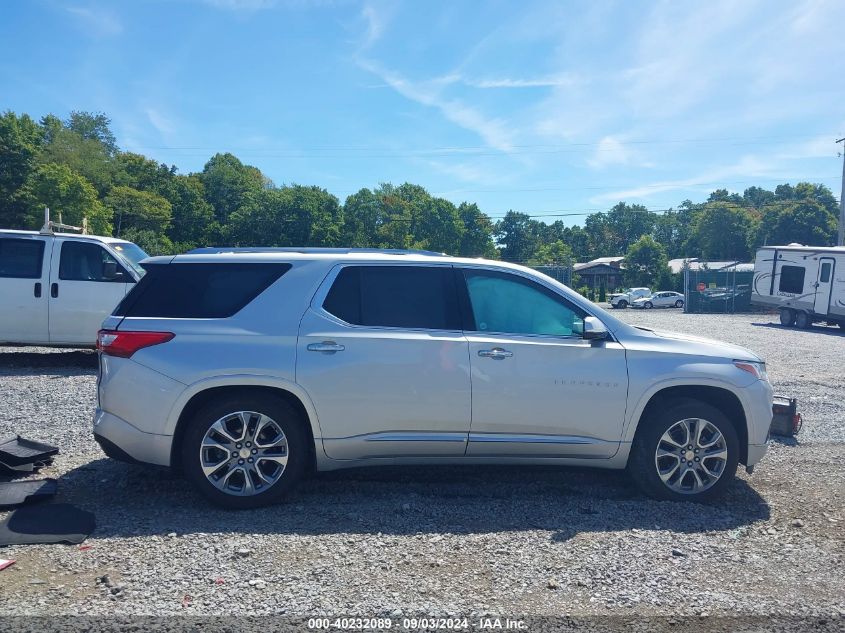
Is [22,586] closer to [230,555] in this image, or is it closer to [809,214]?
[230,555]

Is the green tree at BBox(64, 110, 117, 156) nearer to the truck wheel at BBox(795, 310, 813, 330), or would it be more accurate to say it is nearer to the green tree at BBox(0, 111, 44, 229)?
the green tree at BBox(0, 111, 44, 229)

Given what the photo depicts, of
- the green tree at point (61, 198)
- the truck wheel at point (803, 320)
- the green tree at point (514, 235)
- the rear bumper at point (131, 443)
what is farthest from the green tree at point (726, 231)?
the rear bumper at point (131, 443)

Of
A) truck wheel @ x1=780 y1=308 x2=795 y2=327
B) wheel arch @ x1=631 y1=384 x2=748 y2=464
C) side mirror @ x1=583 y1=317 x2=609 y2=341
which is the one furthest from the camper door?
side mirror @ x1=583 y1=317 x2=609 y2=341

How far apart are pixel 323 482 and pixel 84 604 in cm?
222

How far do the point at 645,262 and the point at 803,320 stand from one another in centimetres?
4242

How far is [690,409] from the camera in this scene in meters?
5.00

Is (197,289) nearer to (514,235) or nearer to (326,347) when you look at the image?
(326,347)

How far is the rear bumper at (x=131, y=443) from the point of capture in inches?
183

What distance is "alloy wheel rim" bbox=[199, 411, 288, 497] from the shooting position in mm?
4645

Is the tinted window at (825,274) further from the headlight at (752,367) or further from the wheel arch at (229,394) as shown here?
the wheel arch at (229,394)

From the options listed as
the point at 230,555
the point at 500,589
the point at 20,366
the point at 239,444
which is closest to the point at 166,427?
the point at 239,444

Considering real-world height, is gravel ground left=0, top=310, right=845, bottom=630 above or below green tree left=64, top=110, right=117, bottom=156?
below

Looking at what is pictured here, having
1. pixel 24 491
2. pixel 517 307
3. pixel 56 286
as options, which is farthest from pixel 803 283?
pixel 24 491

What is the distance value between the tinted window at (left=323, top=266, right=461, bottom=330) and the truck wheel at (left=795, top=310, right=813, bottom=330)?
23728mm
